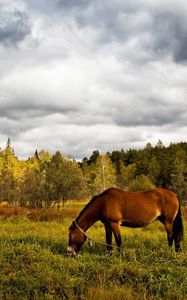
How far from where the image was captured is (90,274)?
8.51 m

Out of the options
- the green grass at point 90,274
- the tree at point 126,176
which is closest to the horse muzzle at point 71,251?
the green grass at point 90,274

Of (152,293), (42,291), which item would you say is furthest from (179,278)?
(42,291)

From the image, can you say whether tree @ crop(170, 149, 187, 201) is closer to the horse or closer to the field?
the horse

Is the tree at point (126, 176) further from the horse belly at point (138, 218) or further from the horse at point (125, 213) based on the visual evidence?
the horse belly at point (138, 218)

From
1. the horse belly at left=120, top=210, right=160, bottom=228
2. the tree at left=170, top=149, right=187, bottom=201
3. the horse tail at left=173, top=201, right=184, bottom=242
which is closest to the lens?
the horse belly at left=120, top=210, right=160, bottom=228

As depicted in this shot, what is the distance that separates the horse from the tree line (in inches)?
1673

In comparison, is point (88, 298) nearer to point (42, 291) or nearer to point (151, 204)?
point (42, 291)

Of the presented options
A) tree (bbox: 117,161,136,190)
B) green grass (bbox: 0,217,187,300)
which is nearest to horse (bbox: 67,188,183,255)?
green grass (bbox: 0,217,187,300)

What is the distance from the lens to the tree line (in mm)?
59562

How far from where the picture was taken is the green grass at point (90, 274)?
24.0 ft

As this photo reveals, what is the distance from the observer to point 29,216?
79.3ft

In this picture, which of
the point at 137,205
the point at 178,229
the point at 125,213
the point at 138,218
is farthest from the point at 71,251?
the point at 178,229

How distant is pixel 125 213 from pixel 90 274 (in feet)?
8.88

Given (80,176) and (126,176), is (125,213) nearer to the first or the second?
(80,176)
